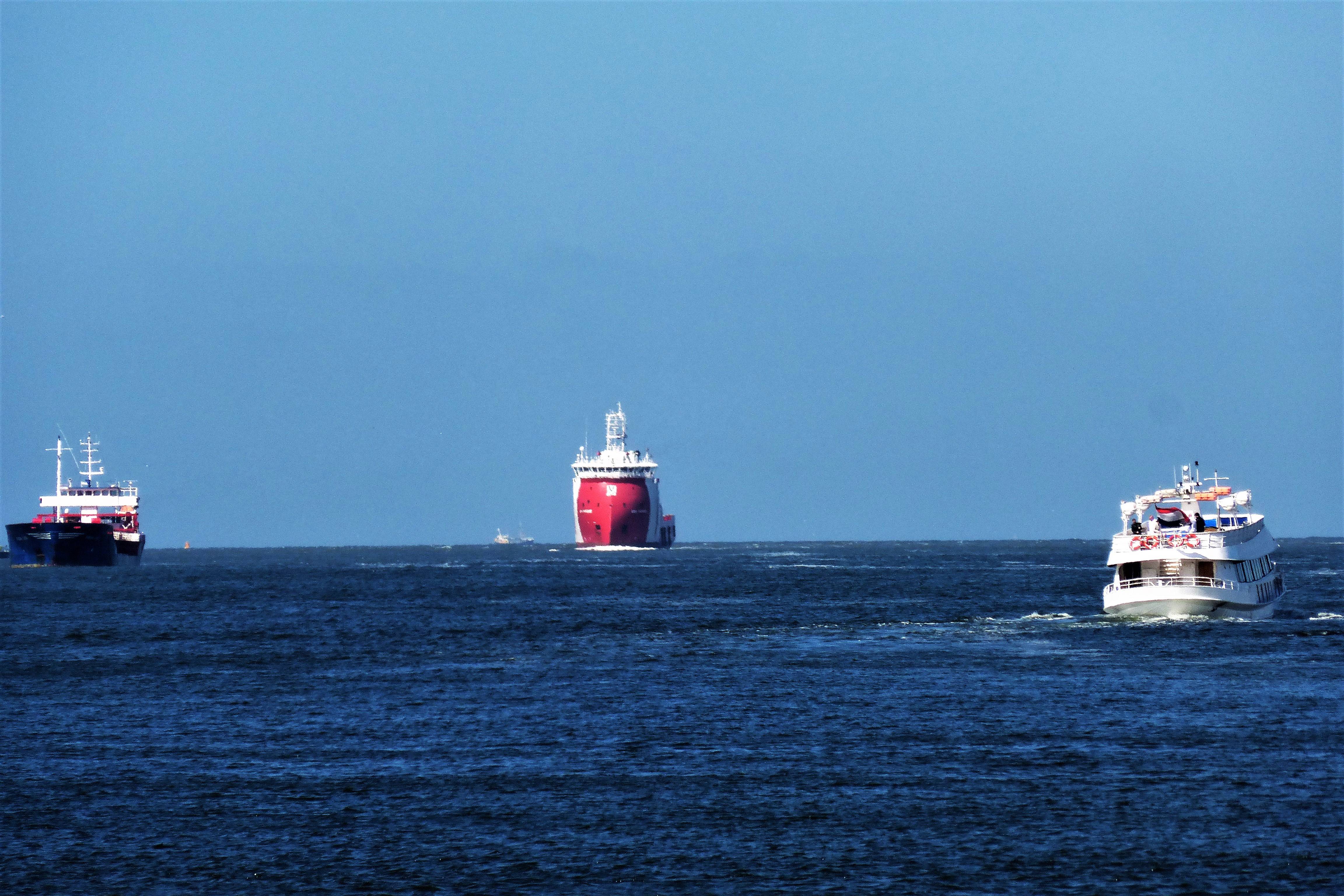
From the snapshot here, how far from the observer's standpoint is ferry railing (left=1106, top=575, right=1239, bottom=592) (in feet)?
203

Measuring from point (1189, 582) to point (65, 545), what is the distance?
137640mm

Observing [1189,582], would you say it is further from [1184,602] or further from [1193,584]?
[1184,602]

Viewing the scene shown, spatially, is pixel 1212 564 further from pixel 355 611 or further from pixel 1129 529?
pixel 355 611

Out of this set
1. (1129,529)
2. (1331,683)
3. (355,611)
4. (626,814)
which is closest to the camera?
(626,814)

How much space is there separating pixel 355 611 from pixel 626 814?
215 feet

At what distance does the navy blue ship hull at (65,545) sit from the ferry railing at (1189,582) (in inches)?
5172

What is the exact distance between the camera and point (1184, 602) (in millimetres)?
62406

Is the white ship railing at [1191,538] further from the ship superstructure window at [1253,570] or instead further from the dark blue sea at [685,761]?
the dark blue sea at [685,761]

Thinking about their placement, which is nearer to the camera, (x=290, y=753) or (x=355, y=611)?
(x=290, y=753)

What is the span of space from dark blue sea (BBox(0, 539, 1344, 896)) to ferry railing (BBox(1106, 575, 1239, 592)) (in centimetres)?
175

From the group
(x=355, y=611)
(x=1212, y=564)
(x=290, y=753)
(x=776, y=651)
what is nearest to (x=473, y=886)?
(x=290, y=753)

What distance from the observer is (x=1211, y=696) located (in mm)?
41500

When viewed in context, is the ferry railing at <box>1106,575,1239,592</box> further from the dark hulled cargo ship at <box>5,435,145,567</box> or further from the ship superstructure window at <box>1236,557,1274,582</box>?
the dark hulled cargo ship at <box>5,435,145,567</box>

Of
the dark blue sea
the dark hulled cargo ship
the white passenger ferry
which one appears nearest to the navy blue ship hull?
the dark hulled cargo ship
